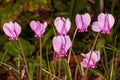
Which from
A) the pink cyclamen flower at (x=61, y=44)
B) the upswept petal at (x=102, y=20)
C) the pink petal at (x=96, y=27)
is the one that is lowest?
the pink cyclamen flower at (x=61, y=44)

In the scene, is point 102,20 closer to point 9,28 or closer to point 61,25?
point 61,25

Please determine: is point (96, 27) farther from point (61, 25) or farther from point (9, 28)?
point (9, 28)

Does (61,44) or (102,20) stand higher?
(102,20)

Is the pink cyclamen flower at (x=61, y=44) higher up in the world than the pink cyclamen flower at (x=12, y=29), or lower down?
lower down

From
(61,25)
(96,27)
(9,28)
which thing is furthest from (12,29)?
(96,27)

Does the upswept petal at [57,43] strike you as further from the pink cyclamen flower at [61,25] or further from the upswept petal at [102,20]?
the upswept petal at [102,20]

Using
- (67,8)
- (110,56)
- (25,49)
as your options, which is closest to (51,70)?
(25,49)

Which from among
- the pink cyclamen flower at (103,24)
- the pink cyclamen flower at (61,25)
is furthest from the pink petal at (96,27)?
the pink cyclamen flower at (61,25)

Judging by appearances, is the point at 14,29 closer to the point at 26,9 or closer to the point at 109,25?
the point at 109,25

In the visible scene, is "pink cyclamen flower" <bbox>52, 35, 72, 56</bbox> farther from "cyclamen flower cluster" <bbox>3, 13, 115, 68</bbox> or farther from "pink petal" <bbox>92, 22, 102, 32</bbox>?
"pink petal" <bbox>92, 22, 102, 32</bbox>

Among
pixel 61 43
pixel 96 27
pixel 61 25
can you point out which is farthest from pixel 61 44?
pixel 96 27
